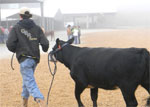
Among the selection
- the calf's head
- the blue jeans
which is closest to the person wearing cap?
the blue jeans

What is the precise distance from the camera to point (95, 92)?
16.9ft

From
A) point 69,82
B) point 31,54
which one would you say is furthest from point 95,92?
point 69,82

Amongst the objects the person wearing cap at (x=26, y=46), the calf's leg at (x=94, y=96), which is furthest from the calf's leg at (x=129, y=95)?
the person wearing cap at (x=26, y=46)

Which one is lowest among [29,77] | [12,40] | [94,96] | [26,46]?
[94,96]

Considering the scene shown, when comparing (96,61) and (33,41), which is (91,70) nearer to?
(96,61)

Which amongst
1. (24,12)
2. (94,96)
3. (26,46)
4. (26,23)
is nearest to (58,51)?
(26,46)

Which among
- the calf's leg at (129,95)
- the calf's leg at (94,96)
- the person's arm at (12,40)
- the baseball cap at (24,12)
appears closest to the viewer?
the calf's leg at (129,95)

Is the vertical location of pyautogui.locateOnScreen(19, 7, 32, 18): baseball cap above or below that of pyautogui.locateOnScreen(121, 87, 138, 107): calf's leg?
above

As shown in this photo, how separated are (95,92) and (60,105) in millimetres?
845

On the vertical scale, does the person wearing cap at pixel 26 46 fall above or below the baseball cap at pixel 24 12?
below

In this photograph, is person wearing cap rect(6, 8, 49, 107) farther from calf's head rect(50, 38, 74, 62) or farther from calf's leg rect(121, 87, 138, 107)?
calf's leg rect(121, 87, 138, 107)

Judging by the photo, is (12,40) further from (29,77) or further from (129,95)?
(129,95)

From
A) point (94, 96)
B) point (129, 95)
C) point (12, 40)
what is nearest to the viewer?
point (129, 95)

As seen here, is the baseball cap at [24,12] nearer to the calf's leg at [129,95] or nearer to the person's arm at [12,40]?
the person's arm at [12,40]
